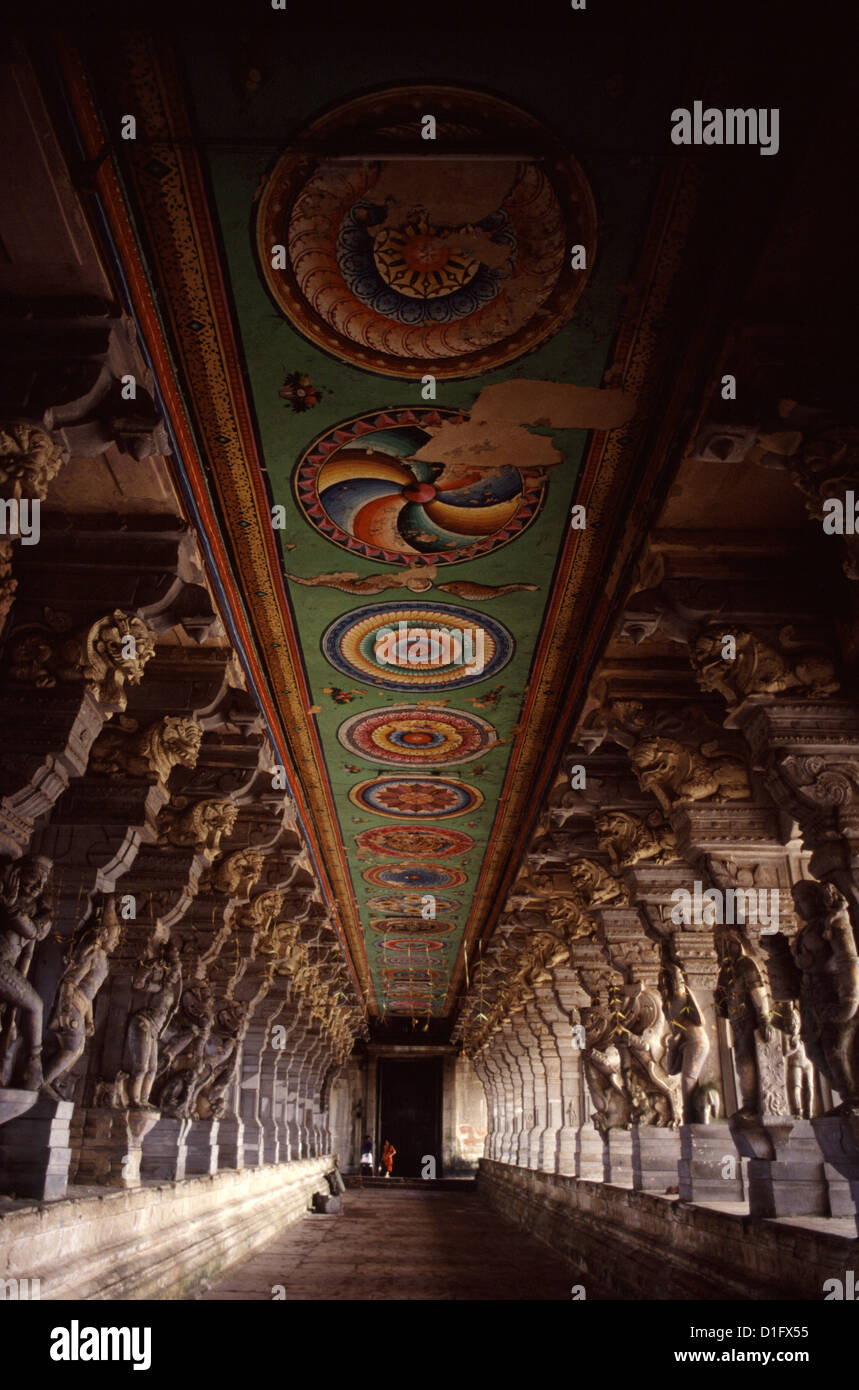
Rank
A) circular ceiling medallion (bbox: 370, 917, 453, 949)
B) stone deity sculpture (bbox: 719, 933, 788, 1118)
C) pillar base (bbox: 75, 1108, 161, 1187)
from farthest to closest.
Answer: circular ceiling medallion (bbox: 370, 917, 453, 949)
pillar base (bbox: 75, 1108, 161, 1187)
stone deity sculpture (bbox: 719, 933, 788, 1118)

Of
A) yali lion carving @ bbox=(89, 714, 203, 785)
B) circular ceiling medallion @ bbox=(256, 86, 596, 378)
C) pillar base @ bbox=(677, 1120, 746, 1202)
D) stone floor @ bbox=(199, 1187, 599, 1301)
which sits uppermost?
circular ceiling medallion @ bbox=(256, 86, 596, 378)

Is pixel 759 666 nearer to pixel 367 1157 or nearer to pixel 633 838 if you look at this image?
pixel 633 838

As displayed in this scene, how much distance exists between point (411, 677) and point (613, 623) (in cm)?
259

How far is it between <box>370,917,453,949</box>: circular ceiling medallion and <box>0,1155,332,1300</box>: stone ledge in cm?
733

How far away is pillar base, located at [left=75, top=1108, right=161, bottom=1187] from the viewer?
7.27m

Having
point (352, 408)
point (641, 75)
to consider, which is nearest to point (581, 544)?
point (352, 408)

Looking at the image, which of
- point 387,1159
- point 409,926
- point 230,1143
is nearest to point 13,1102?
point 230,1143

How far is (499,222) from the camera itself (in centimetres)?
402

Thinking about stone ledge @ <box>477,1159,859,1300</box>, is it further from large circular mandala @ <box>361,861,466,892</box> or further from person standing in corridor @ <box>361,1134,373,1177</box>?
person standing in corridor @ <box>361,1134,373,1177</box>

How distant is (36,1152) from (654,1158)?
5.86m

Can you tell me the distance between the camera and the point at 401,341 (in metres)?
4.63

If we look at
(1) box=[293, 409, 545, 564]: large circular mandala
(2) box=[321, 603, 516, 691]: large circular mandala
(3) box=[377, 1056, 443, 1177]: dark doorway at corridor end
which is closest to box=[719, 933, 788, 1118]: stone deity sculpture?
(2) box=[321, 603, 516, 691]: large circular mandala

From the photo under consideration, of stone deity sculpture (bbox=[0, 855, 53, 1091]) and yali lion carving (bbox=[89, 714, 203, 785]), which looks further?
yali lion carving (bbox=[89, 714, 203, 785])
